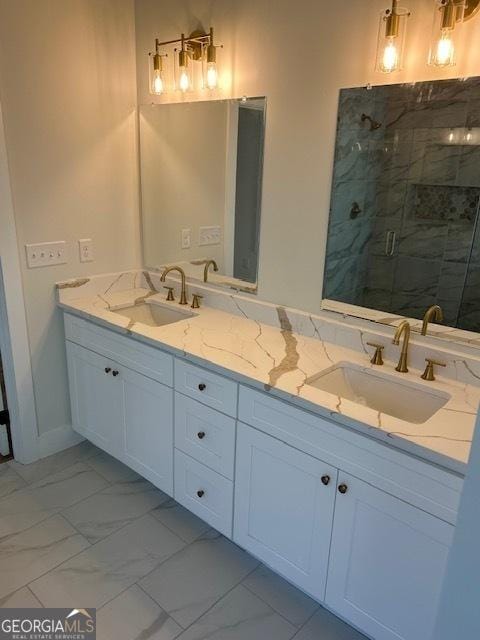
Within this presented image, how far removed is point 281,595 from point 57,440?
1.52 metres

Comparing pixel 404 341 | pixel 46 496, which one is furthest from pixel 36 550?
pixel 404 341

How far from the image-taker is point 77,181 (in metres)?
2.43

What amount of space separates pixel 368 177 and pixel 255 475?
48.2 inches

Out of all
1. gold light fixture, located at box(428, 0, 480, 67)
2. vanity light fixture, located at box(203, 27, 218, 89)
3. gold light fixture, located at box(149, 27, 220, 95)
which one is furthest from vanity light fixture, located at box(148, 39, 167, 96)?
gold light fixture, located at box(428, 0, 480, 67)

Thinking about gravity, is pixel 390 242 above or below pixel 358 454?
above

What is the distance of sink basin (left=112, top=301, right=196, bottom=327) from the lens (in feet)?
8.26

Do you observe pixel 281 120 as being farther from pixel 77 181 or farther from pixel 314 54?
pixel 77 181

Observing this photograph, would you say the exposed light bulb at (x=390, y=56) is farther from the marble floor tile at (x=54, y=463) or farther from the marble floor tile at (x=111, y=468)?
the marble floor tile at (x=54, y=463)

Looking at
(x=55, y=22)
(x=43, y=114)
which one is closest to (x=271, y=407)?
(x=43, y=114)

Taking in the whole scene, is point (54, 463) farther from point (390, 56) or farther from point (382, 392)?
point (390, 56)

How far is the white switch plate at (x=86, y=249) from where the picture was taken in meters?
2.53

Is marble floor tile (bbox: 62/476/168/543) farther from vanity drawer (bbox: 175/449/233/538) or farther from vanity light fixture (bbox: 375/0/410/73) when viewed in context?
vanity light fixture (bbox: 375/0/410/73)

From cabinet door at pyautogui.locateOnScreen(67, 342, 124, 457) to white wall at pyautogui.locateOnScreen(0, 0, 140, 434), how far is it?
0.35 ft

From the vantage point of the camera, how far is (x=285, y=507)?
5.51 ft
